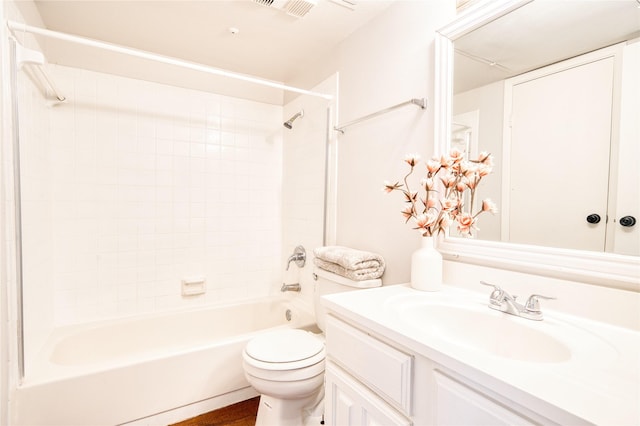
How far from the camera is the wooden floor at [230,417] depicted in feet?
5.09

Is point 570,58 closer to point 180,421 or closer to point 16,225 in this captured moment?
point 16,225

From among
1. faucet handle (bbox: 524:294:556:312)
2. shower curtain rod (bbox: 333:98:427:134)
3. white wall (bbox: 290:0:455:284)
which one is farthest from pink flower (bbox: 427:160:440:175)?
faucet handle (bbox: 524:294:556:312)

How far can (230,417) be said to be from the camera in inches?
63.1

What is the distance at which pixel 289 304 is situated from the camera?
7.52 feet

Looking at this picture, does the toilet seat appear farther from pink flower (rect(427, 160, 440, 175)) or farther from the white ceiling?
the white ceiling

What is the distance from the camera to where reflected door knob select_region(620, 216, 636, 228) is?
76 centimetres

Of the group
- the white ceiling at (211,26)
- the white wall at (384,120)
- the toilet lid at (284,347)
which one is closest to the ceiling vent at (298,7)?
the white ceiling at (211,26)

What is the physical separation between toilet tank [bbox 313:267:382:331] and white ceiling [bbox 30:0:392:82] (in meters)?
1.41

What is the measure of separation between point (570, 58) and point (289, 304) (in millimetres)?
2093

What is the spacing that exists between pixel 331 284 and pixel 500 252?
0.82m

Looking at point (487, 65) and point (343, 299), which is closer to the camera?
point (343, 299)

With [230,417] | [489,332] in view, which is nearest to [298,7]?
[489,332]

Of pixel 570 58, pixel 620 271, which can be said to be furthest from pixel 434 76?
pixel 620 271

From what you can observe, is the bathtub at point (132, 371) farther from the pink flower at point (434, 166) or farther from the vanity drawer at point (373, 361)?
the pink flower at point (434, 166)
